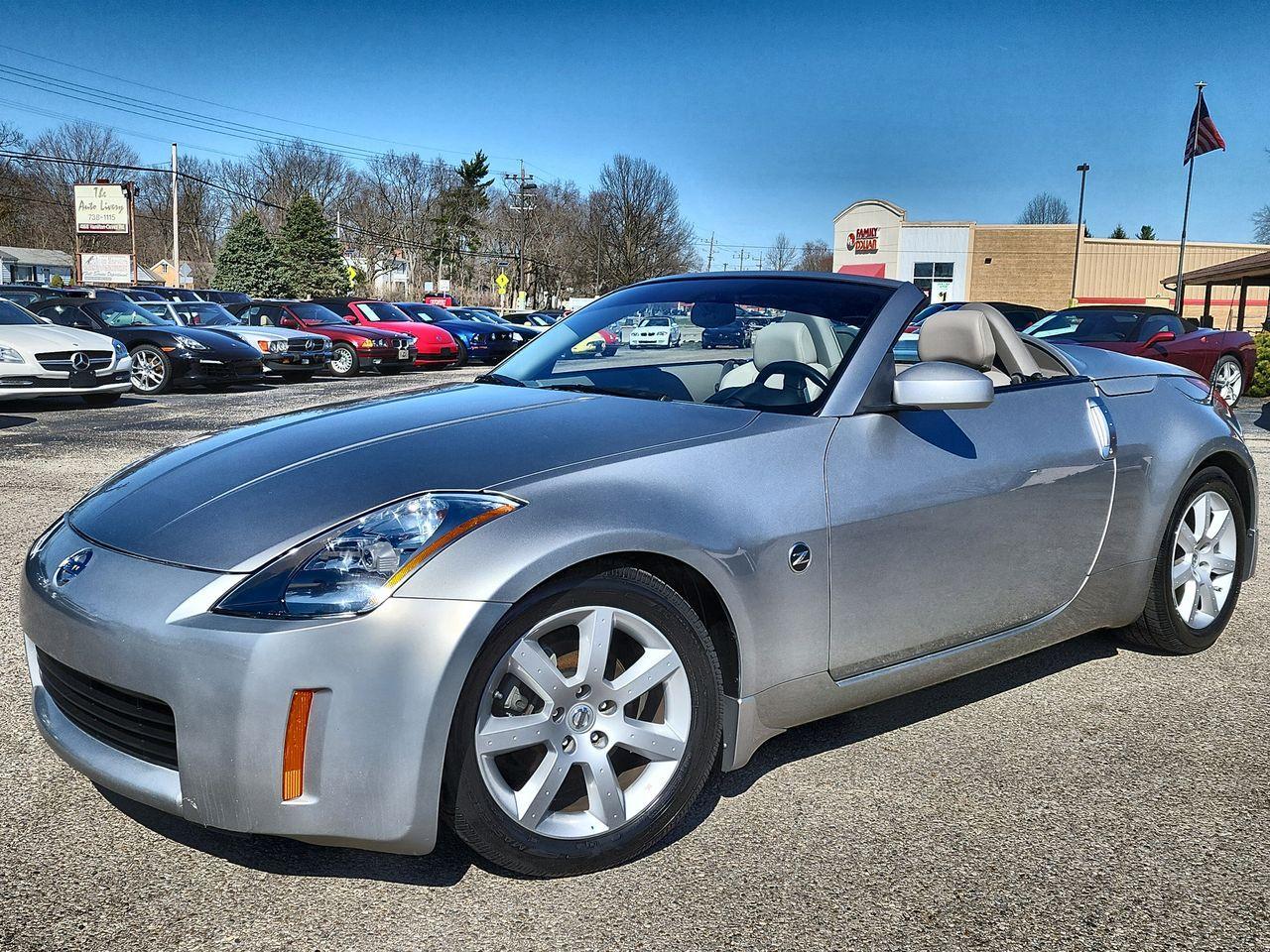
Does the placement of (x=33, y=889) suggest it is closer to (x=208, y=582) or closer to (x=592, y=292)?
(x=208, y=582)

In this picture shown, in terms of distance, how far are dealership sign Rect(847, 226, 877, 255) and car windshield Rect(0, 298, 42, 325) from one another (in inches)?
2440

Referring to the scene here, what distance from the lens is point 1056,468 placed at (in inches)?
141

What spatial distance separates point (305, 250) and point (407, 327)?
2254 inches

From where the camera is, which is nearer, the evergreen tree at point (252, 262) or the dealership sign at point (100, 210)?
the dealership sign at point (100, 210)

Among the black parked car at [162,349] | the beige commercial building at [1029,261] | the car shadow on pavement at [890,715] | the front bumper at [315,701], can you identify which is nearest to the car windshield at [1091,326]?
the car shadow on pavement at [890,715]

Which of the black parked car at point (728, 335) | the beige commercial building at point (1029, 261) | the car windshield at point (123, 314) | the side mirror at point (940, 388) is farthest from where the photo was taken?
the beige commercial building at point (1029, 261)

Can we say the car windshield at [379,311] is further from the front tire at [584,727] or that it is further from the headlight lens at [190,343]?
the front tire at [584,727]

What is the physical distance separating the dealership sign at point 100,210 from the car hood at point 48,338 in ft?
180

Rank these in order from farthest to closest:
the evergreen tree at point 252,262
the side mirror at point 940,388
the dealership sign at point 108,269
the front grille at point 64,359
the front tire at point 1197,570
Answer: the evergreen tree at point 252,262 → the dealership sign at point 108,269 → the front grille at point 64,359 → the front tire at point 1197,570 → the side mirror at point 940,388

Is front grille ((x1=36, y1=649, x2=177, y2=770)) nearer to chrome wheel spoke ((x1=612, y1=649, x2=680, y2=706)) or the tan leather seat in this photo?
chrome wheel spoke ((x1=612, y1=649, x2=680, y2=706))

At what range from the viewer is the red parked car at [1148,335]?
14.5 m

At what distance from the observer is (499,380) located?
3.91 metres

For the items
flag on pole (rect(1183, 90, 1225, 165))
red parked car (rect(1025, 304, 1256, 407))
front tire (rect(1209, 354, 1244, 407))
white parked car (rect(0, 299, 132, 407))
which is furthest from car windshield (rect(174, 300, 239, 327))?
flag on pole (rect(1183, 90, 1225, 165))

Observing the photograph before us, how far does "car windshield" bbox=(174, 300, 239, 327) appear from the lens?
21.1 m
